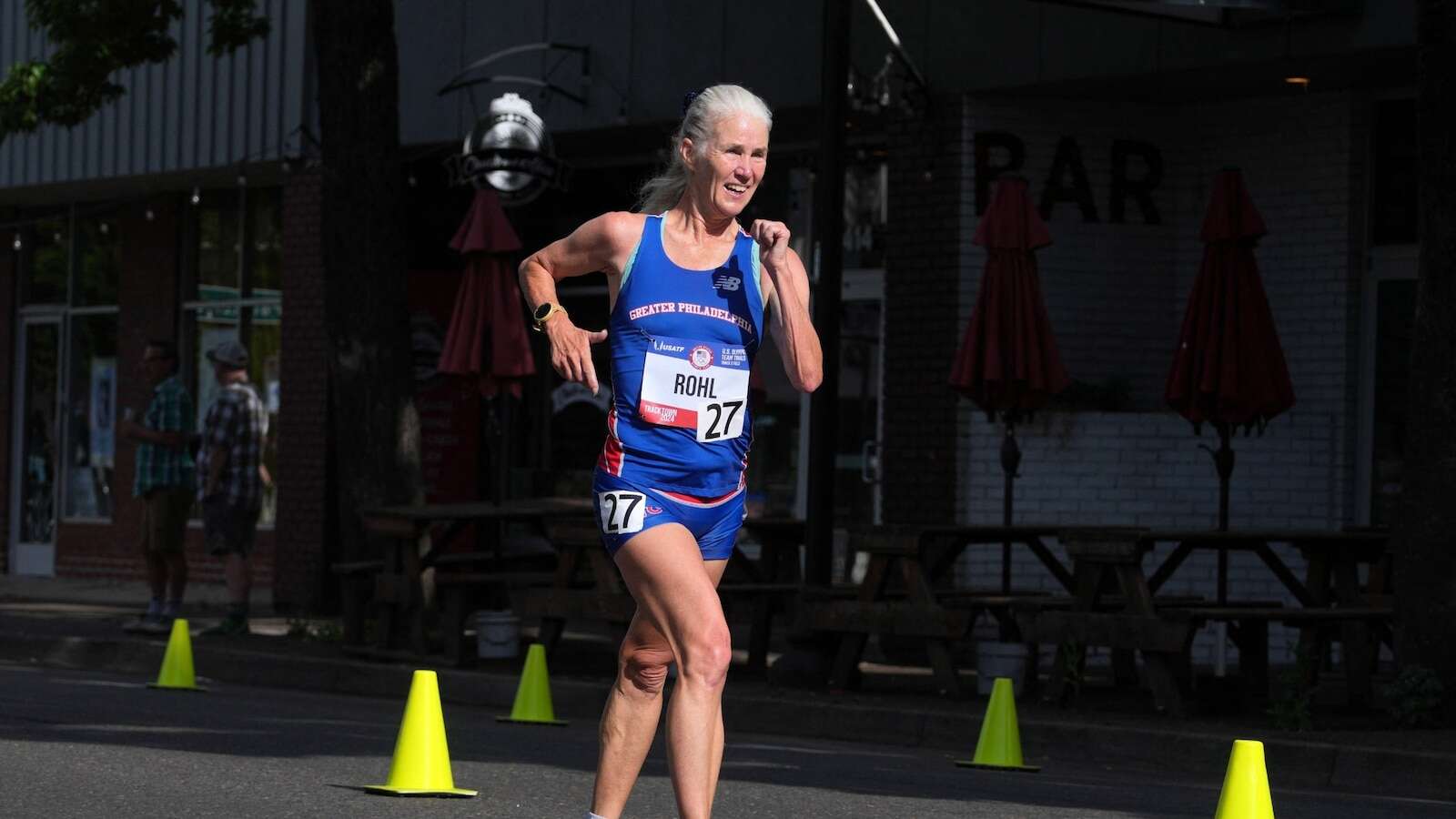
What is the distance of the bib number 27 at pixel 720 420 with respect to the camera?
5.35 meters

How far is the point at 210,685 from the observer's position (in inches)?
522

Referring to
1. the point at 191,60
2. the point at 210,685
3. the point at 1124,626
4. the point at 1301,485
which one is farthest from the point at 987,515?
the point at 191,60

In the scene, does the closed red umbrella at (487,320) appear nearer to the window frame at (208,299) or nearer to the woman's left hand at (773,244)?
the window frame at (208,299)

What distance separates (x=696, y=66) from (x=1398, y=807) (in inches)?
357

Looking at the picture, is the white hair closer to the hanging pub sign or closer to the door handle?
the door handle

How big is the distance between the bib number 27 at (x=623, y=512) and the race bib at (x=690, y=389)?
191 millimetres

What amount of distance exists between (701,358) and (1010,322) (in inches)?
301

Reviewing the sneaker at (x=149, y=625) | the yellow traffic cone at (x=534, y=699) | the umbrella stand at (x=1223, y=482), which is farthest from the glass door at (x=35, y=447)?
the umbrella stand at (x=1223, y=482)

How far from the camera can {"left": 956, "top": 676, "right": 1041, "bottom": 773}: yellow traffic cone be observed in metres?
9.40

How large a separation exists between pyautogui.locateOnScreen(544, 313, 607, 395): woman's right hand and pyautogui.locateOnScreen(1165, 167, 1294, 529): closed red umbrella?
7639mm

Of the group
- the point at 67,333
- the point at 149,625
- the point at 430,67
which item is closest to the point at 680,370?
the point at 149,625

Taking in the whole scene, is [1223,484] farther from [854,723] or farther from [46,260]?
[46,260]

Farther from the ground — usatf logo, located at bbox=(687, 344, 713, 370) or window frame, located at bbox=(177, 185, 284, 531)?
window frame, located at bbox=(177, 185, 284, 531)

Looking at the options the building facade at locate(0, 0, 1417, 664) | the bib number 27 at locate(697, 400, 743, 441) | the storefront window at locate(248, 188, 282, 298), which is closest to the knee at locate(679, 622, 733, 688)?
the bib number 27 at locate(697, 400, 743, 441)
